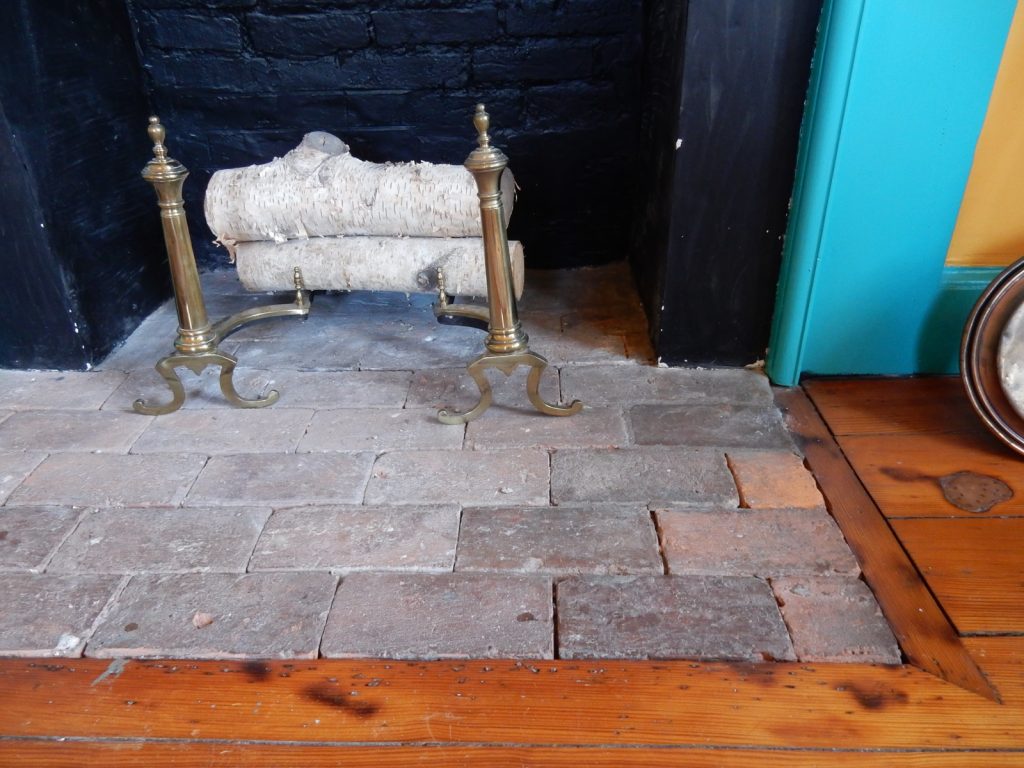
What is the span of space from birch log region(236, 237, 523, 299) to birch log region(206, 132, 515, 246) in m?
0.03

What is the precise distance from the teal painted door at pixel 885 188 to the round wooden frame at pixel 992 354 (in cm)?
22

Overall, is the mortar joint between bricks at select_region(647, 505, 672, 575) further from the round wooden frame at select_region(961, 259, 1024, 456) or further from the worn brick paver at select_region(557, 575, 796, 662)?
the round wooden frame at select_region(961, 259, 1024, 456)

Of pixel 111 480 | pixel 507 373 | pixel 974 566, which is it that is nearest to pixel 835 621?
pixel 974 566

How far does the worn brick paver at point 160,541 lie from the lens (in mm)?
1493

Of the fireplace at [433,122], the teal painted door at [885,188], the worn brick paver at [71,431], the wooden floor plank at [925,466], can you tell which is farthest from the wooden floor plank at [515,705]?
the fireplace at [433,122]

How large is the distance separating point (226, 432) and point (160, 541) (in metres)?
0.42

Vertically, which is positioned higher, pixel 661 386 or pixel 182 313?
pixel 182 313

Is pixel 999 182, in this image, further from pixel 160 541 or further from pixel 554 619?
pixel 160 541

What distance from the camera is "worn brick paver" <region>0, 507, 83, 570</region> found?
59.7 inches

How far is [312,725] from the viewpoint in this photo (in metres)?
1.17

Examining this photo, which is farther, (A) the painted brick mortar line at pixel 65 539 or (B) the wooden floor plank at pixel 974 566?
(A) the painted brick mortar line at pixel 65 539

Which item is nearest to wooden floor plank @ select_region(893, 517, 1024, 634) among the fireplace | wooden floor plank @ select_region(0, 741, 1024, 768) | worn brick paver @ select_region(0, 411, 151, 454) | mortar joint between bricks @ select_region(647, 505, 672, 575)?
wooden floor plank @ select_region(0, 741, 1024, 768)

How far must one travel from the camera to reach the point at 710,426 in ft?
6.15

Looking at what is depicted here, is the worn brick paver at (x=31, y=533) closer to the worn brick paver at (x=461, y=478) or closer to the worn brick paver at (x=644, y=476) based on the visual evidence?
the worn brick paver at (x=461, y=478)
